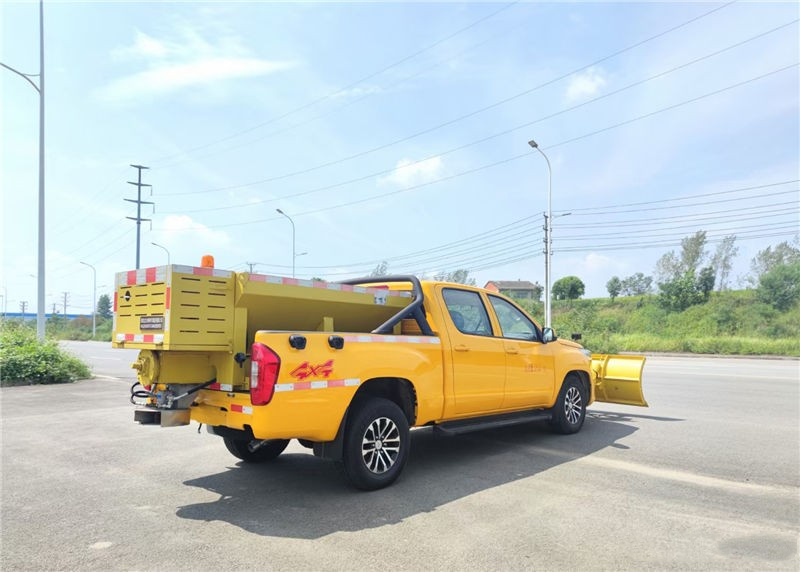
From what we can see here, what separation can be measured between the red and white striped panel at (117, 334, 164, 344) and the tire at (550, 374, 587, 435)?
5.17 meters

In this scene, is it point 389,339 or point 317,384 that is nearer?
point 317,384

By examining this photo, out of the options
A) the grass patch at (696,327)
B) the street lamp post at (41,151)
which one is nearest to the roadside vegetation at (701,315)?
the grass patch at (696,327)

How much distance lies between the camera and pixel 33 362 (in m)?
14.5

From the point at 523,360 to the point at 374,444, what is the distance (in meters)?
2.62

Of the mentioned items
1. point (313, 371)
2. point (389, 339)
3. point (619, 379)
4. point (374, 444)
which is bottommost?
point (374, 444)

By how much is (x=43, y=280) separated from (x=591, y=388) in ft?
55.1

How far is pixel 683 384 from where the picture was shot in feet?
45.9

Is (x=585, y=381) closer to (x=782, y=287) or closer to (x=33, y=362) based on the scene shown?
(x=33, y=362)

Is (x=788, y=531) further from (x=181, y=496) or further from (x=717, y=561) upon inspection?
(x=181, y=496)

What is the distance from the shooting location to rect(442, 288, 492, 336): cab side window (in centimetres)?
617

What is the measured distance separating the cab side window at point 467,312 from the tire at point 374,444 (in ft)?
4.69

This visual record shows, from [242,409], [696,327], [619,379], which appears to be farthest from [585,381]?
[696,327]

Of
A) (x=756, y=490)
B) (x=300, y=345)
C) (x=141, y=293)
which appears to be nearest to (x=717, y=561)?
(x=756, y=490)

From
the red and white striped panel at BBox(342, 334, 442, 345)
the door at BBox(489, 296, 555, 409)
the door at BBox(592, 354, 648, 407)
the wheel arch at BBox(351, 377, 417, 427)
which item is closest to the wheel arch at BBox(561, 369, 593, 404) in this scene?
the door at BBox(489, 296, 555, 409)
